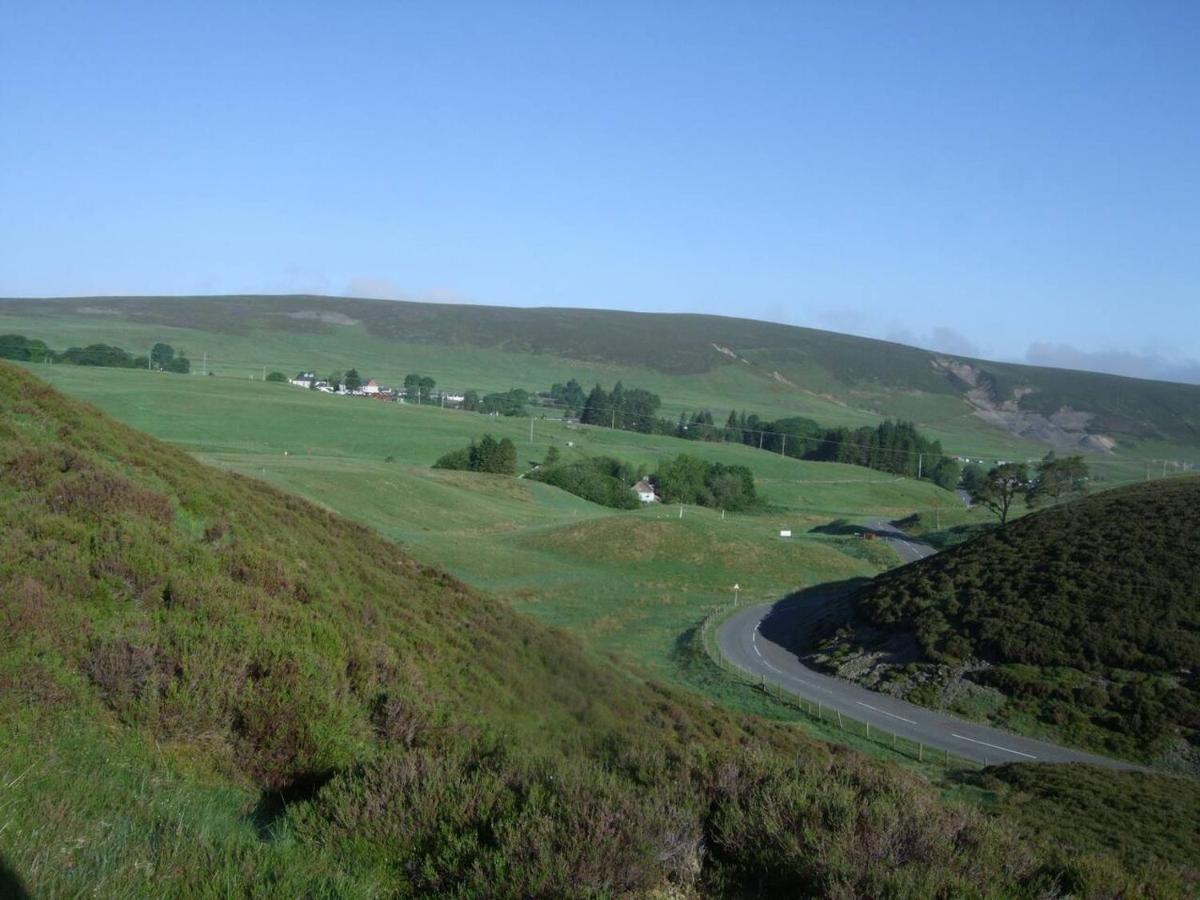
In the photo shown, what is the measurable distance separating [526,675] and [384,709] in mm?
5030

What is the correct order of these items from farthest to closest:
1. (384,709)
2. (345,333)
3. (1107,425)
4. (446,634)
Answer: (345,333), (1107,425), (446,634), (384,709)

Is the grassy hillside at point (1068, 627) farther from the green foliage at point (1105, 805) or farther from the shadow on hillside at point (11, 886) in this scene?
the shadow on hillside at point (11, 886)

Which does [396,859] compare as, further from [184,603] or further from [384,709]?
[184,603]

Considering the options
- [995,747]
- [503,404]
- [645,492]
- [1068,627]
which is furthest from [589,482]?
[995,747]

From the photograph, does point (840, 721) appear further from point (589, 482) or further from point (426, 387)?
point (426, 387)

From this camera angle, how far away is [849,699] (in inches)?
1231

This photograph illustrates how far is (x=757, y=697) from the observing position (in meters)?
29.1

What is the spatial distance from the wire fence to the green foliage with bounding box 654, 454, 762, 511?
226 ft

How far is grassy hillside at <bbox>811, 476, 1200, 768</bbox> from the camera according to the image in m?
28.2

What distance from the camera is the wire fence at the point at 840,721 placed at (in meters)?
24.0

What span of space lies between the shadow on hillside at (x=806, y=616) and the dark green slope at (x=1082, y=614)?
1325 mm

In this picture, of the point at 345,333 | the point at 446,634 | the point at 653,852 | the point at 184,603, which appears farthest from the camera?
the point at 345,333

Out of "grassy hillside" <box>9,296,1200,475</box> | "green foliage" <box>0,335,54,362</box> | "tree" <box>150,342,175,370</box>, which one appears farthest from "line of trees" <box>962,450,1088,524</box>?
"tree" <box>150,342,175,370</box>

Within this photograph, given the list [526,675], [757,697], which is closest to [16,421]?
[526,675]
